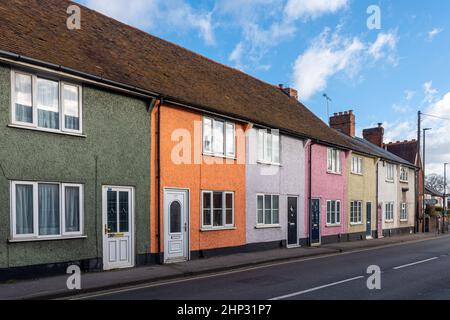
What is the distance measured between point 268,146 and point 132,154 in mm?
7489

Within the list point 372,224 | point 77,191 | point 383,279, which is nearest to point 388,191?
point 372,224

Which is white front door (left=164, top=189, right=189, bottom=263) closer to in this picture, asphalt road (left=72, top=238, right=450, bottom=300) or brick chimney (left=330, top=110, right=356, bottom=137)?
asphalt road (left=72, top=238, right=450, bottom=300)

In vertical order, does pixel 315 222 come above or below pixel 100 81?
below

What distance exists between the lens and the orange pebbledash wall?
46.8 feet

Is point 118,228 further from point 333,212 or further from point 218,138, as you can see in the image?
point 333,212

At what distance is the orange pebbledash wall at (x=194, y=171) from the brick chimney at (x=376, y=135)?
2582 cm

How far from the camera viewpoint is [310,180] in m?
22.0

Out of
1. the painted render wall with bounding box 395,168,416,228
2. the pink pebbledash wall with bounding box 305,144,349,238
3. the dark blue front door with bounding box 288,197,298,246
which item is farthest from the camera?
the painted render wall with bounding box 395,168,416,228

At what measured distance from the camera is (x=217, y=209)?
54.0 feet

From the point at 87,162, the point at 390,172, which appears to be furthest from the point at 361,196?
the point at 87,162

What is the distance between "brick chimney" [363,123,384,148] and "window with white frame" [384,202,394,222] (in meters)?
9.00

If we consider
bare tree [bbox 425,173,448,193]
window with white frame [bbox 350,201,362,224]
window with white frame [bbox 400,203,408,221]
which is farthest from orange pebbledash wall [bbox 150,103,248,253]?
bare tree [bbox 425,173,448,193]

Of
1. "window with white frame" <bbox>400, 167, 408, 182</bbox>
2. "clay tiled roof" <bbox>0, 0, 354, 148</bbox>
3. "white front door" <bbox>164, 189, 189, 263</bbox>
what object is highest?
"clay tiled roof" <bbox>0, 0, 354, 148</bbox>
